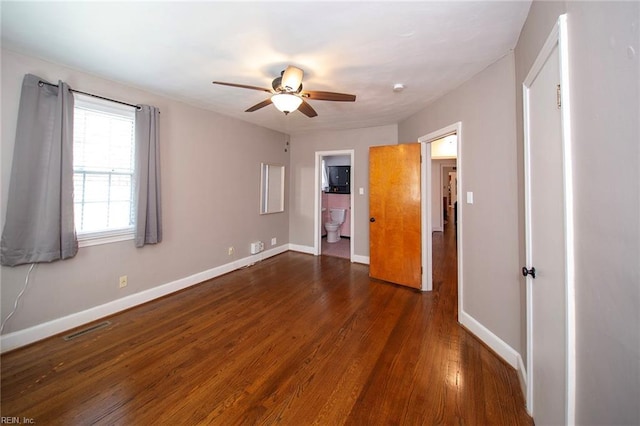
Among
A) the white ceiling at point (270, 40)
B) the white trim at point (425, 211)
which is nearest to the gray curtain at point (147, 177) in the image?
the white ceiling at point (270, 40)

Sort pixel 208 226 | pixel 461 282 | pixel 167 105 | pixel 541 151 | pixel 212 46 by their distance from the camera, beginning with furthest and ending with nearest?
1. pixel 208 226
2. pixel 167 105
3. pixel 461 282
4. pixel 212 46
5. pixel 541 151

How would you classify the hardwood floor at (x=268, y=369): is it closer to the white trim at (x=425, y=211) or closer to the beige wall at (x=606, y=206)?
the white trim at (x=425, y=211)

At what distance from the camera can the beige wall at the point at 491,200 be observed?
1.90 metres

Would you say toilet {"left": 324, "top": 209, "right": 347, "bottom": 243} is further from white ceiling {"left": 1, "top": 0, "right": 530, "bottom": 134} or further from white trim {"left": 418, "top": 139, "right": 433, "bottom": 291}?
white ceiling {"left": 1, "top": 0, "right": 530, "bottom": 134}

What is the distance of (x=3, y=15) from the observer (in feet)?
5.33

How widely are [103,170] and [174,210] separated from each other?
849 millimetres

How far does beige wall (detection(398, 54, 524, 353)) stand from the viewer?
1.90 metres

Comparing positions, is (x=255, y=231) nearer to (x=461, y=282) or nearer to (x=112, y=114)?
(x=112, y=114)

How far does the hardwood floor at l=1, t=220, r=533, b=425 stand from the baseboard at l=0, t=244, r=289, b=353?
0.09 m

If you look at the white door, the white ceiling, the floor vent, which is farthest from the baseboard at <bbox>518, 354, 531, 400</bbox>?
the floor vent

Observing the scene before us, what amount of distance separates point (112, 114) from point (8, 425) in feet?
8.58

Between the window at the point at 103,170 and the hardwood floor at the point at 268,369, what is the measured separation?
991mm

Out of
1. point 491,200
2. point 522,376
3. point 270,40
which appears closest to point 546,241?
point 491,200

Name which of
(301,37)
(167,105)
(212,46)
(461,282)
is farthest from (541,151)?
(167,105)
